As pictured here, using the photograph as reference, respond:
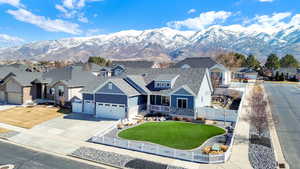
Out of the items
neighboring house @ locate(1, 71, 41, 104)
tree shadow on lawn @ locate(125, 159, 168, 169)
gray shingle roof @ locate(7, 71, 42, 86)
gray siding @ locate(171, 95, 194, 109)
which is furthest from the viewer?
gray shingle roof @ locate(7, 71, 42, 86)

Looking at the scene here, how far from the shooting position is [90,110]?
31.0 meters

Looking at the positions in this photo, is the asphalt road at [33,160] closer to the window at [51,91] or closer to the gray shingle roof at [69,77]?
the gray shingle roof at [69,77]

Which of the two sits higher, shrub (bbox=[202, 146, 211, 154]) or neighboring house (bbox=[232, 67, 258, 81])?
neighboring house (bbox=[232, 67, 258, 81])

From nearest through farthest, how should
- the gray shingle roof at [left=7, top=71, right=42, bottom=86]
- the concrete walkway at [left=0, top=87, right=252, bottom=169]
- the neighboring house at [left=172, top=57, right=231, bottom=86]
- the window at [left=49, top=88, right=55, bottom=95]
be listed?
the concrete walkway at [left=0, top=87, right=252, bottom=169] → the gray shingle roof at [left=7, top=71, right=42, bottom=86] → the window at [left=49, top=88, right=55, bottom=95] → the neighboring house at [left=172, top=57, right=231, bottom=86]

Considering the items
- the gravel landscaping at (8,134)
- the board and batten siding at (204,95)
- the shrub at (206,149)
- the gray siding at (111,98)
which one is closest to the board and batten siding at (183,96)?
the board and batten siding at (204,95)

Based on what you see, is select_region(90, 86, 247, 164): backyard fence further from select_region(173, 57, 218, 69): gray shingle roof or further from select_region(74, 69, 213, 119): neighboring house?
select_region(173, 57, 218, 69): gray shingle roof

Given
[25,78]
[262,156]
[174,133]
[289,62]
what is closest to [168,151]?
[174,133]

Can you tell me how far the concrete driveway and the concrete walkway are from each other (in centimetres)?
67

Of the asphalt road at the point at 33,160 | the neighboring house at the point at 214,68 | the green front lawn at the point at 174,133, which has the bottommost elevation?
the asphalt road at the point at 33,160

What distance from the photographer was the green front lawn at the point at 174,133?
19.6 m

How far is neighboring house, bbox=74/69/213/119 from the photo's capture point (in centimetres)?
2778

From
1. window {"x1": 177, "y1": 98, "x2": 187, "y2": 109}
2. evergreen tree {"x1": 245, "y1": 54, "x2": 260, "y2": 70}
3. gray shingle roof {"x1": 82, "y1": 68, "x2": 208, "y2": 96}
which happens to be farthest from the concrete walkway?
evergreen tree {"x1": 245, "y1": 54, "x2": 260, "y2": 70}

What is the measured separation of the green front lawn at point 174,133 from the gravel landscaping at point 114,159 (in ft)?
11.4

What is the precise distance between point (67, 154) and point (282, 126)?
916 inches
